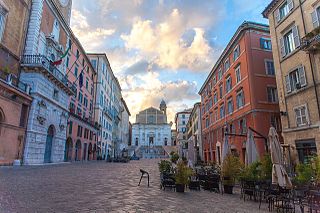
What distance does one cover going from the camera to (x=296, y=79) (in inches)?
661

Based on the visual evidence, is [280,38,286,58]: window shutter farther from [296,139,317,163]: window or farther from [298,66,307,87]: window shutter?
[296,139,317,163]: window

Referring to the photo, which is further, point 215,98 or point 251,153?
point 215,98

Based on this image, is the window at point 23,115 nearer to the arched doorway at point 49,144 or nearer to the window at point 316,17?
the arched doorway at point 49,144

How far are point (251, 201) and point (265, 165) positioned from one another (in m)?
2.53

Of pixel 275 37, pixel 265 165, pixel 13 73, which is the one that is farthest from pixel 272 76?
pixel 13 73

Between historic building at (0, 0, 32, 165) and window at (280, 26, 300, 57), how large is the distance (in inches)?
895

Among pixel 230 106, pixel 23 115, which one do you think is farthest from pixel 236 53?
pixel 23 115

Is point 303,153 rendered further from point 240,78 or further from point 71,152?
point 71,152

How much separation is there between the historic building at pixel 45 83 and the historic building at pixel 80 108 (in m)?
2.90

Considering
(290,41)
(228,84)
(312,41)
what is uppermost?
(228,84)

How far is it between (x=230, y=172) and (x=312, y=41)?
10.5 metres

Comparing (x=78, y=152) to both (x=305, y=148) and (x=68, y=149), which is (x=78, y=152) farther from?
(x=305, y=148)

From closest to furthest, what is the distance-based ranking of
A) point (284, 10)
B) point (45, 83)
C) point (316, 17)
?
point (316, 17), point (284, 10), point (45, 83)

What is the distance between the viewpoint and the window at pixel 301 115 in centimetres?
1532
